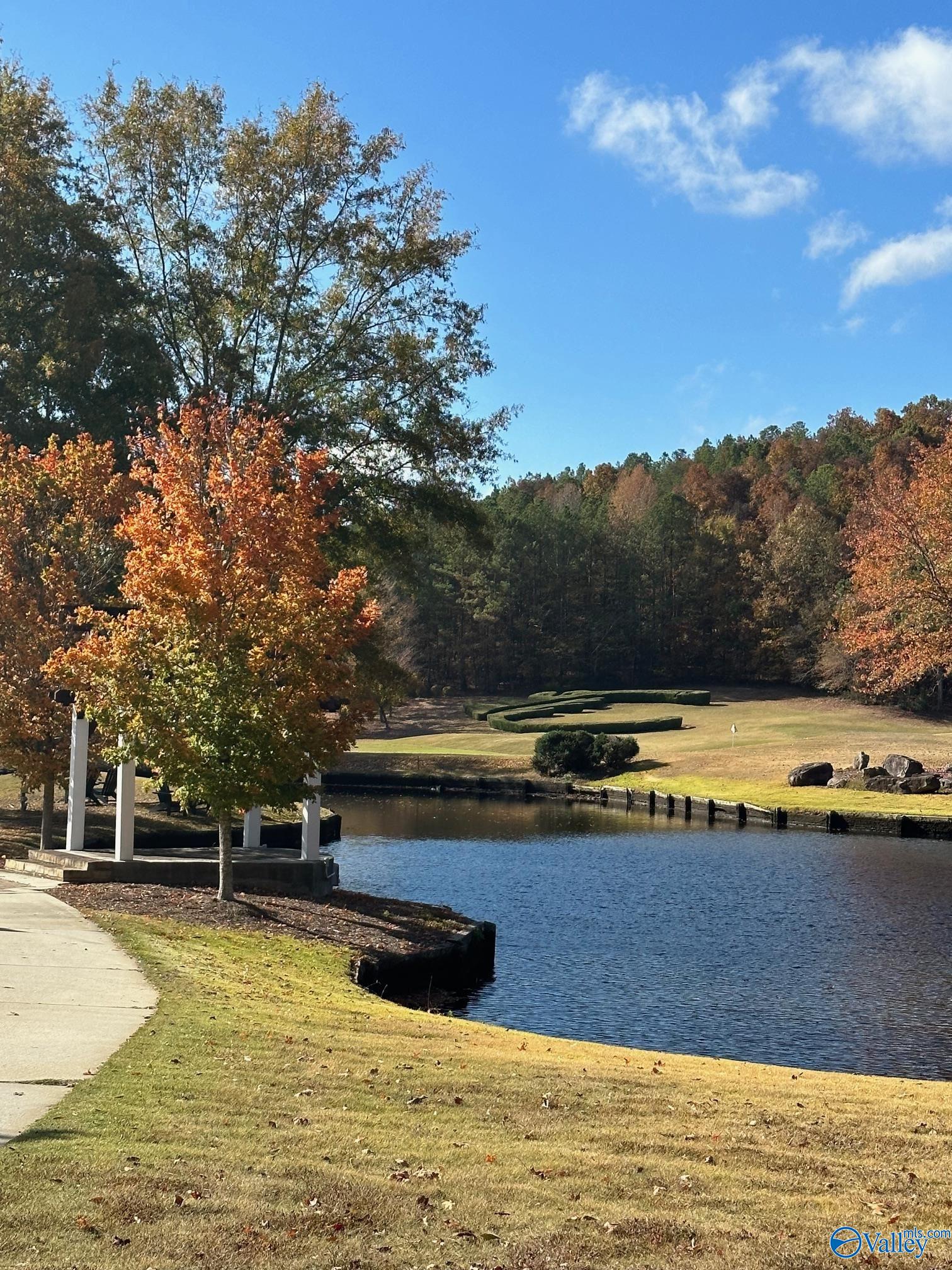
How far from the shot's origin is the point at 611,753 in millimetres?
59344

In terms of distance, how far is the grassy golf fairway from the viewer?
644 centimetres

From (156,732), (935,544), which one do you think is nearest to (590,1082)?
(156,732)

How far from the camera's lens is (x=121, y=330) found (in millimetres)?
35031

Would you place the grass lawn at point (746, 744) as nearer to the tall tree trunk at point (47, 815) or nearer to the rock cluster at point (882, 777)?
the rock cluster at point (882, 777)

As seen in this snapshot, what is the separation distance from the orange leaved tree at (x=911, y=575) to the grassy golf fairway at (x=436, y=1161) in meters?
39.8

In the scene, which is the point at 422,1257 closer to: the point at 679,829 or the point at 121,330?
the point at 121,330

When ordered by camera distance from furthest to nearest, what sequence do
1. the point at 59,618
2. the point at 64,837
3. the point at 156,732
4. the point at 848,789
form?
the point at 848,789
the point at 64,837
the point at 59,618
the point at 156,732

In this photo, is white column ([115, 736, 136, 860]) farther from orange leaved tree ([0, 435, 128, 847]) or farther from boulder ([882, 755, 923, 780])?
boulder ([882, 755, 923, 780])

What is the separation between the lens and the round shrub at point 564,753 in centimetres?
5966

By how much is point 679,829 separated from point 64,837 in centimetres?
2178

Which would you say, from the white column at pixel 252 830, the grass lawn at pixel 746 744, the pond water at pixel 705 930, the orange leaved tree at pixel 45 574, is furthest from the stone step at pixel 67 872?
the grass lawn at pixel 746 744

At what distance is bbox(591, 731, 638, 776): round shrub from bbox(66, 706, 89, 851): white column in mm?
36638

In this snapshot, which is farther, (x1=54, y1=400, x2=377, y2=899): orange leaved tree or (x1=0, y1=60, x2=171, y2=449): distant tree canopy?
(x1=0, y1=60, x2=171, y2=449): distant tree canopy

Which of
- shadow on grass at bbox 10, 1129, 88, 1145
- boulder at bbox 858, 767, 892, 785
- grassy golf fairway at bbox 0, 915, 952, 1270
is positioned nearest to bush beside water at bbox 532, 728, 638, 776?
boulder at bbox 858, 767, 892, 785
